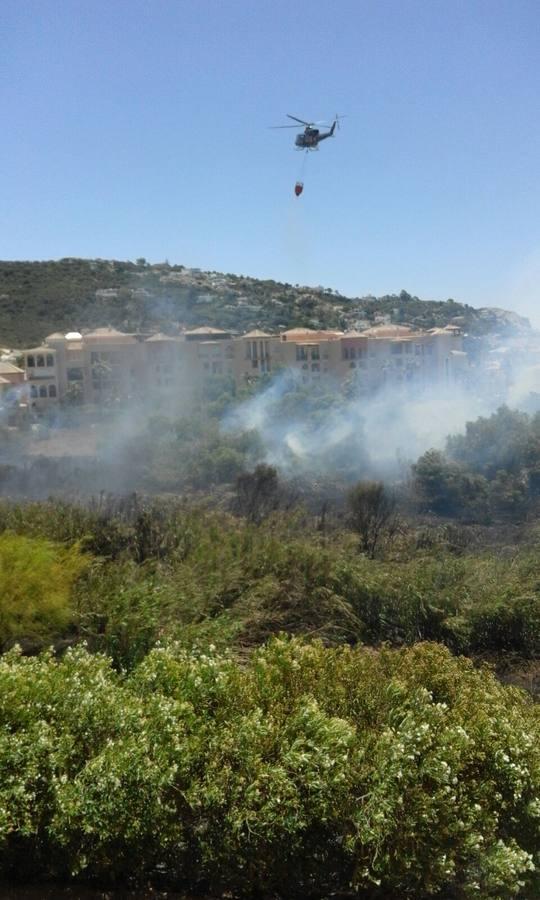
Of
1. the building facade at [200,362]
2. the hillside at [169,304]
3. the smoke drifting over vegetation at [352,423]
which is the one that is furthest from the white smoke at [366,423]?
the hillside at [169,304]

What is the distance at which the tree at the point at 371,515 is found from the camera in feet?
69.3

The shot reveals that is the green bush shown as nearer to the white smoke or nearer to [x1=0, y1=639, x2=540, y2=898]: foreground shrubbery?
[x1=0, y1=639, x2=540, y2=898]: foreground shrubbery

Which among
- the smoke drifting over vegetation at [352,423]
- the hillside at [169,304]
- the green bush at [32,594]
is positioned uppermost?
the hillside at [169,304]

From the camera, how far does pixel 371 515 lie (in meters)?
22.6

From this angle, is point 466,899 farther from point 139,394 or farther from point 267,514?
point 139,394

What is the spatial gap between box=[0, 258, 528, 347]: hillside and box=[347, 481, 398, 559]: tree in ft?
159

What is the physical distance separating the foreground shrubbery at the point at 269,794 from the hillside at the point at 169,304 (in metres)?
65.1

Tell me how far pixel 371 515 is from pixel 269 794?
662 inches

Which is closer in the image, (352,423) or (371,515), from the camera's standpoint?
(371,515)

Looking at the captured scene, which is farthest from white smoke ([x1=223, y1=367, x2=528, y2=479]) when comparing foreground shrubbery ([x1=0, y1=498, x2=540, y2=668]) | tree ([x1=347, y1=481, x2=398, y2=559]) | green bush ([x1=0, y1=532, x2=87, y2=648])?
green bush ([x1=0, y1=532, x2=87, y2=648])

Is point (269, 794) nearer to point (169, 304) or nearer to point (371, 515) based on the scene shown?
point (371, 515)

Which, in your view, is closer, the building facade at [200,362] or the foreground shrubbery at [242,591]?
the foreground shrubbery at [242,591]

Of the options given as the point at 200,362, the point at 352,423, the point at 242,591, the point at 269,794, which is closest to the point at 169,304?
the point at 200,362

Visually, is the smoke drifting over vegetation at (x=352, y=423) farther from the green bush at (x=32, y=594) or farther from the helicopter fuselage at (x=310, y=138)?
the green bush at (x=32, y=594)
